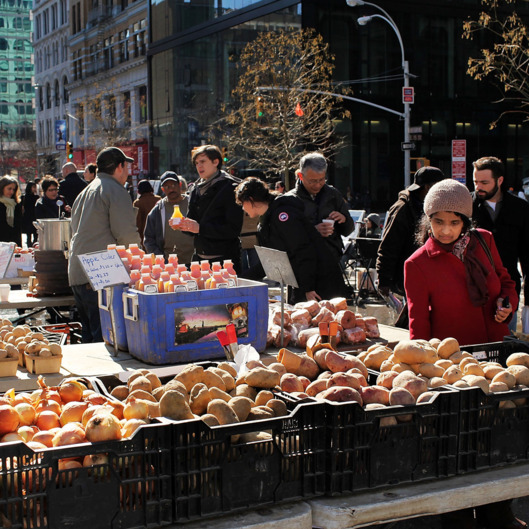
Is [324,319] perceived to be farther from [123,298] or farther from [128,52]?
[128,52]

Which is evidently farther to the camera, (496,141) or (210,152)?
(496,141)

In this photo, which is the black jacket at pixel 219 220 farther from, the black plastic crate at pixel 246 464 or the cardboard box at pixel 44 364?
the black plastic crate at pixel 246 464

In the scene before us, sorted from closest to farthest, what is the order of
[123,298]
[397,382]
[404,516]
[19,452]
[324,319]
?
[19,452]
[404,516]
[397,382]
[123,298]
[324,319]

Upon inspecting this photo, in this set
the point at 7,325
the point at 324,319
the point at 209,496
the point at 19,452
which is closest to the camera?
the point at 19,452

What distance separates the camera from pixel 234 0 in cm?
4181

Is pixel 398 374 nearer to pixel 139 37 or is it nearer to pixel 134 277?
pixel 134 277

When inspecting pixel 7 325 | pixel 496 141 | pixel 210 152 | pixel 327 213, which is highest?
pixel 496 141

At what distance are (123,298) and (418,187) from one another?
9.31 ft

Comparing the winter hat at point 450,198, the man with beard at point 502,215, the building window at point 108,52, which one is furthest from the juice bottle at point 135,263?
the building window at point 108,52

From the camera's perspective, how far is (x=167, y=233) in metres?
8.66

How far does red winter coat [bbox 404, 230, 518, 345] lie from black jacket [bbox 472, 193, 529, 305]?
196 centimetres

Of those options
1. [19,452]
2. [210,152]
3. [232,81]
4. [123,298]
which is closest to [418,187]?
[210,152]

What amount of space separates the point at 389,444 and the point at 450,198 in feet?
5.33

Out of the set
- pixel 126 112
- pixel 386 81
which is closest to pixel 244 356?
pixel 386 81
